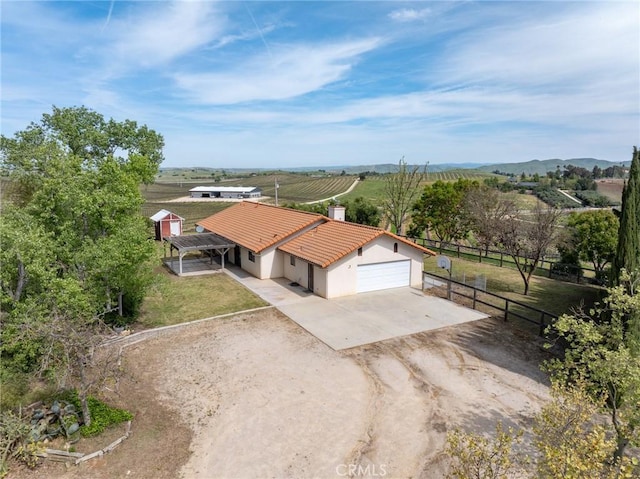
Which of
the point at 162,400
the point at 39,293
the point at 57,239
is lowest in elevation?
the point at 162,400

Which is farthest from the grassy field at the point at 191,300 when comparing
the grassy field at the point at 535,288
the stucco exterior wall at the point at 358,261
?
the grassy field at the point at 535,288

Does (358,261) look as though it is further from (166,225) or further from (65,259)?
(166,225)

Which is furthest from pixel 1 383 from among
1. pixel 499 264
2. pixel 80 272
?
pixel 499 264

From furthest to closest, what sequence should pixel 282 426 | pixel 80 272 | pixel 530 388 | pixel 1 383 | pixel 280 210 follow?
pixel 280 210, pixel 80 272, pixel 530 388, pixel 1 383, pixel 282 426

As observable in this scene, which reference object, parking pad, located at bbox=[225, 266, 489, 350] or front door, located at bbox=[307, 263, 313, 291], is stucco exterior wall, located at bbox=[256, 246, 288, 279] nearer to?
parking pad, located at bbox=[225, 266, 489, 350]

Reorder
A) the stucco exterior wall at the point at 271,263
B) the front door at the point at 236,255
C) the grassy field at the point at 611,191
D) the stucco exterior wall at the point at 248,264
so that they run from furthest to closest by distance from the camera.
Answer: the grassy field at the point at 611,191, the front door at the point at 236,255, the stucco exterior wall at the point at 248,264, the stucco exterior wall at the point at 271,263

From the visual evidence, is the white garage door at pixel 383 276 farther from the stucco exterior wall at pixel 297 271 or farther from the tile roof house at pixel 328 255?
the stucco exterior wall at pixel 297 271

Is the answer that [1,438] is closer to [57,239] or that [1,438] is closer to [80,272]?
[80,272]
